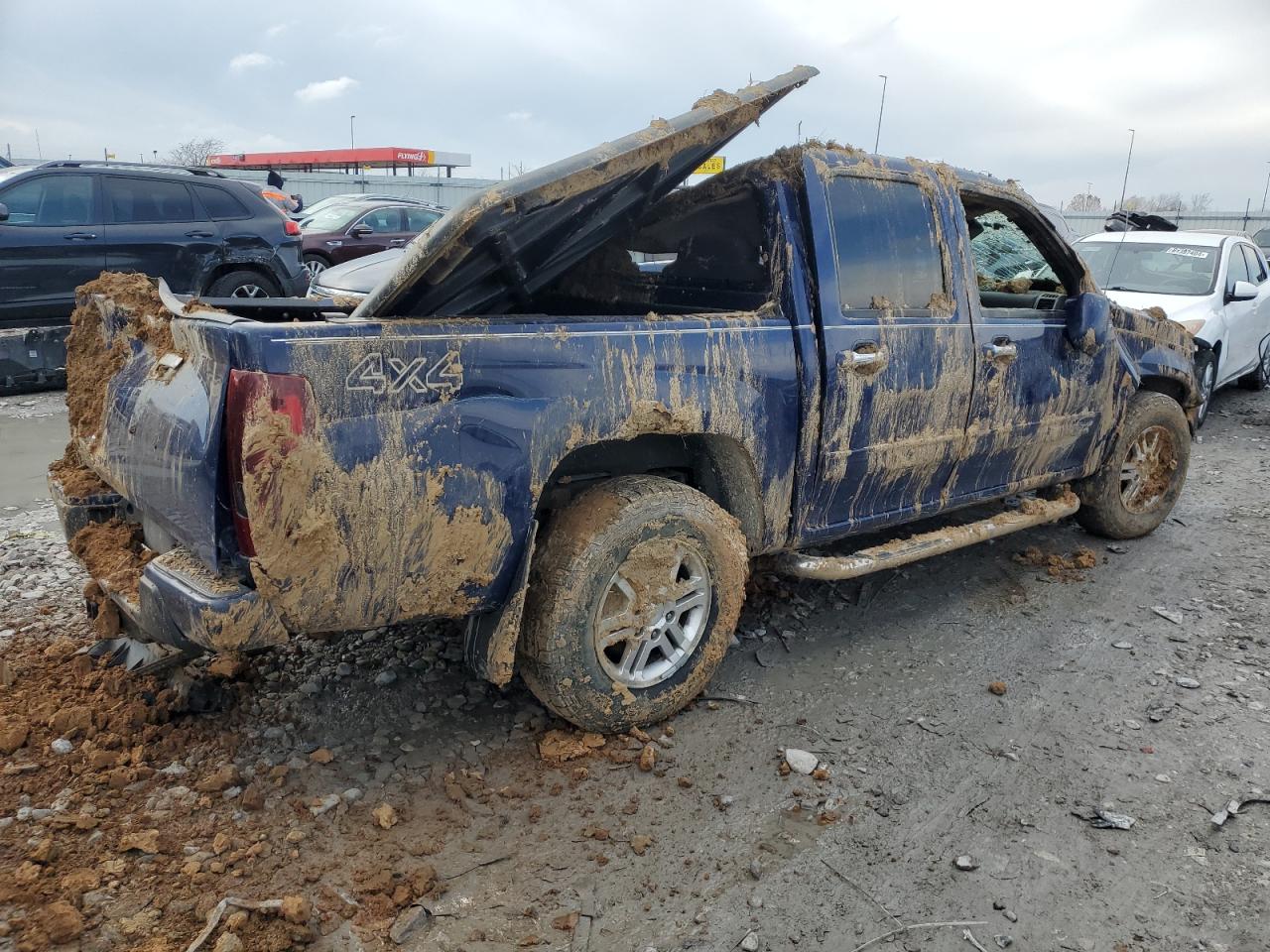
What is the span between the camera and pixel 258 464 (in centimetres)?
230

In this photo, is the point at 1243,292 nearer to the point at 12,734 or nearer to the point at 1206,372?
the point at 1206,372

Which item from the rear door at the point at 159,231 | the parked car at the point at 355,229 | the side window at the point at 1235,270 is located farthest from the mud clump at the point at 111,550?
the parked car at the point at 355,229

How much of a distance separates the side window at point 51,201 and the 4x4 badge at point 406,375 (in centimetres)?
787

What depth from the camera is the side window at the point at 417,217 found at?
48.2 ft

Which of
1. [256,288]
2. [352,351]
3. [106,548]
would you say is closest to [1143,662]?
[352,351]

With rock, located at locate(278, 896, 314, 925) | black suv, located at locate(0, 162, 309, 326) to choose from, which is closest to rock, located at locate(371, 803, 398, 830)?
rock, located at locate(278, 896, 314, 925)

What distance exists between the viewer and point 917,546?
392cm

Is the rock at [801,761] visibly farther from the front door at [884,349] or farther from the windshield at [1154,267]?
the windshield at [1154,267]

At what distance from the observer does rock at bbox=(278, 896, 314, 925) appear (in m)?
2.26

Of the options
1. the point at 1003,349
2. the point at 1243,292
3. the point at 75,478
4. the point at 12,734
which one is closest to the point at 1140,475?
the point at 1003,349

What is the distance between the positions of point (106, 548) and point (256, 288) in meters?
6.93

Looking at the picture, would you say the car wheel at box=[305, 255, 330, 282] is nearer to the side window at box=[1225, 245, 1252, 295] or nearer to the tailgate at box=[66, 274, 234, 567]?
the tailgate at box=[66, 274, 234, 567]

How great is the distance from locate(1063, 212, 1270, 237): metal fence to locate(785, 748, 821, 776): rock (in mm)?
24708

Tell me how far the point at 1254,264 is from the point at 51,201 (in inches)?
478
